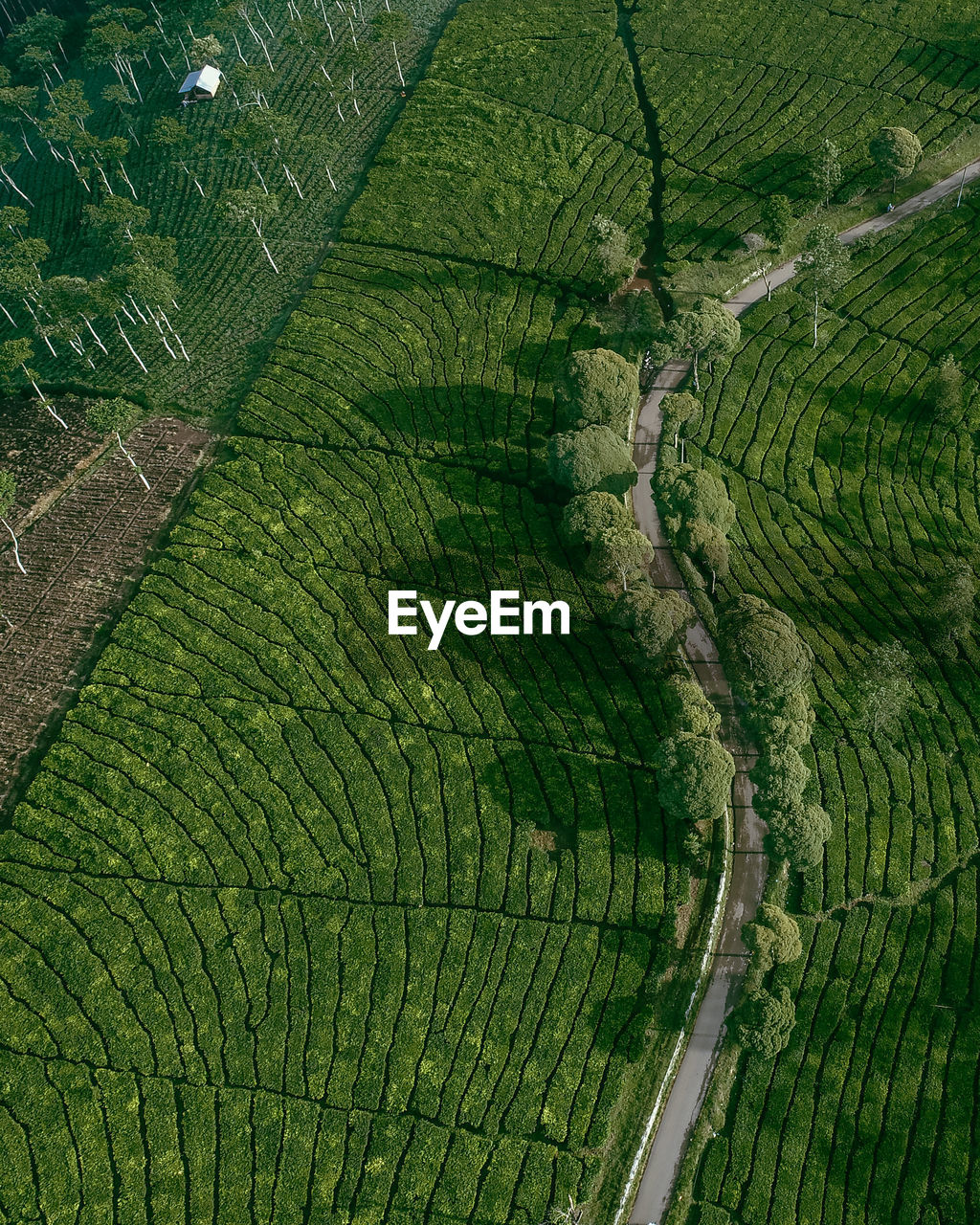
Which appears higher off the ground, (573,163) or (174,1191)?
(573,163)

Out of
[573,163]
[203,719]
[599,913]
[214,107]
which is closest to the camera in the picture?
[599,913]

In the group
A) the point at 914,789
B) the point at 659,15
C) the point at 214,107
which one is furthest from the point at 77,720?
the point at 659,15

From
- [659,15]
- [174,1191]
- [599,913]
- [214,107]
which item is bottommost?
[174,1191]

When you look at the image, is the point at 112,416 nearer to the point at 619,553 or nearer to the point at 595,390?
the point at 595,390

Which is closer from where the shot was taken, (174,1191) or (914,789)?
(174,1191)

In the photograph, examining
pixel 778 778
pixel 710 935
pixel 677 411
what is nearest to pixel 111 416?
pixel 677 411

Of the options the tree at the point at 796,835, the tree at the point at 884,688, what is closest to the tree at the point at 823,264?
the tree at the point at 884,688

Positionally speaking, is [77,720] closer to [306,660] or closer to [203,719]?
[203,719]
